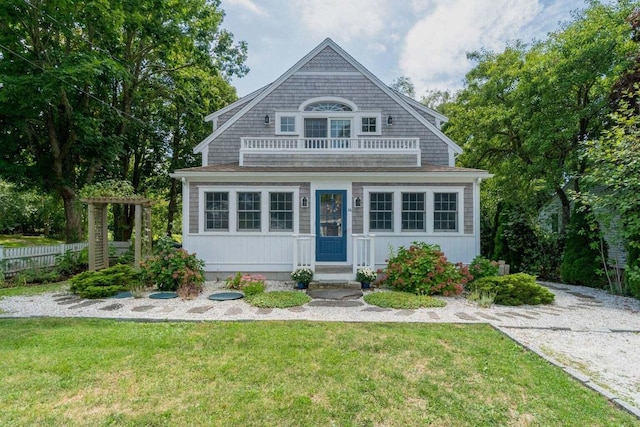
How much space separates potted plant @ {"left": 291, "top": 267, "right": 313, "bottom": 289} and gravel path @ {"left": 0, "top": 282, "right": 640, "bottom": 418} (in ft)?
4.43

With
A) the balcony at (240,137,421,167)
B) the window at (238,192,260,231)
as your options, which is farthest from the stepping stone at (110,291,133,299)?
the balcony at (240,137,421,167)

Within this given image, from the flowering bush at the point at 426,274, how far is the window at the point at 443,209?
4.83ft

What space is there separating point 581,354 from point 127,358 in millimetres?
6176

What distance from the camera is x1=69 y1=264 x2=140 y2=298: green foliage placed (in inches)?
277

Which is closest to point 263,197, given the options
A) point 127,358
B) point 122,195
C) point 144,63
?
point 122,195

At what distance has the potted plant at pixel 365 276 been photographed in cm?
812

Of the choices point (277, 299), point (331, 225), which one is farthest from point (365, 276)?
point (277, 299)

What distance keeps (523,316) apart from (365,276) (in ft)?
11.6

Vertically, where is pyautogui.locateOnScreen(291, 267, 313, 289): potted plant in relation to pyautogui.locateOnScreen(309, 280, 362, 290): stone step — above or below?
above

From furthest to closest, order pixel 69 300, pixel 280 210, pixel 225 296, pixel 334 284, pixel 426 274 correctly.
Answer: pixel 280 210
pixel 334 284
pixel 426 274
pixel 225 296
pixel 69 300

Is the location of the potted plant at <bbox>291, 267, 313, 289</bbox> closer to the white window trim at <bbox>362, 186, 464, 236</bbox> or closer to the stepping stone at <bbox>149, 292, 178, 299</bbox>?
the white window trim at <bbox>362, 186, 464, 236</bbox>

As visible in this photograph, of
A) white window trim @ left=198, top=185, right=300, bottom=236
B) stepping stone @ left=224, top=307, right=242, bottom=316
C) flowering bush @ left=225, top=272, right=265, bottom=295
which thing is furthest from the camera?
white window trim @ left=198, top=185, right=300, bottom=236

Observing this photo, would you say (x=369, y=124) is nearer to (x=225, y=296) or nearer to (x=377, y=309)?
(x=377, y=309)

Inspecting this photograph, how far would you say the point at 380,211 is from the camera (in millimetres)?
9242
